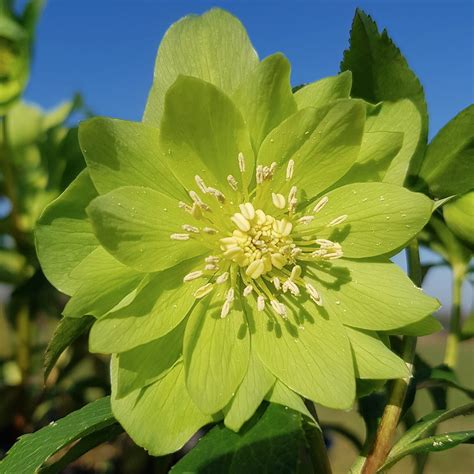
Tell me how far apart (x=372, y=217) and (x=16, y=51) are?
841 millimetres

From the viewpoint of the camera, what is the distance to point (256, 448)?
0.54m

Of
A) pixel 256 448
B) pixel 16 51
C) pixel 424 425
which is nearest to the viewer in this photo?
pixel 256 448

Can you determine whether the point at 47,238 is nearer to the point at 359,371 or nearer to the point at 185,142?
the point at 185,142

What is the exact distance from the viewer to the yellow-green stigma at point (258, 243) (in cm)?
65

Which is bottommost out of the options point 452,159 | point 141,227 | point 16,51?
point 452,159

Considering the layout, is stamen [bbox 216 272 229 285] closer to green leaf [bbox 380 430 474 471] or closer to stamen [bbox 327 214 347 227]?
stamen [bbox 327 214 347 227]

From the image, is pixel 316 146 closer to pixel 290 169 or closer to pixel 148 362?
Answer: pixel 290 169

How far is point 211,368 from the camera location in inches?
23.4

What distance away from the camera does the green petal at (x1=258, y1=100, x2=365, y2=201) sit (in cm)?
60

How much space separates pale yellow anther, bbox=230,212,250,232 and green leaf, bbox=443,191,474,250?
210mm

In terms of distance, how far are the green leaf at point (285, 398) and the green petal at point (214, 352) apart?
0.03 meters

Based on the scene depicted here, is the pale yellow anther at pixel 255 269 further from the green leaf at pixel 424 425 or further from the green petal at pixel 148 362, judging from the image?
the green leaf at pixel 424 425

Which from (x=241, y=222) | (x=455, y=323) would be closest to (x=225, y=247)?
(x=241, y=222)

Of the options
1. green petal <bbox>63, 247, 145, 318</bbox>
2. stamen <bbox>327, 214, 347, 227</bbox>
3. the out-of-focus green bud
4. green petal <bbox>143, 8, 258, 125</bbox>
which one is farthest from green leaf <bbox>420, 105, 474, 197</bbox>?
the out-of-focus green bud
